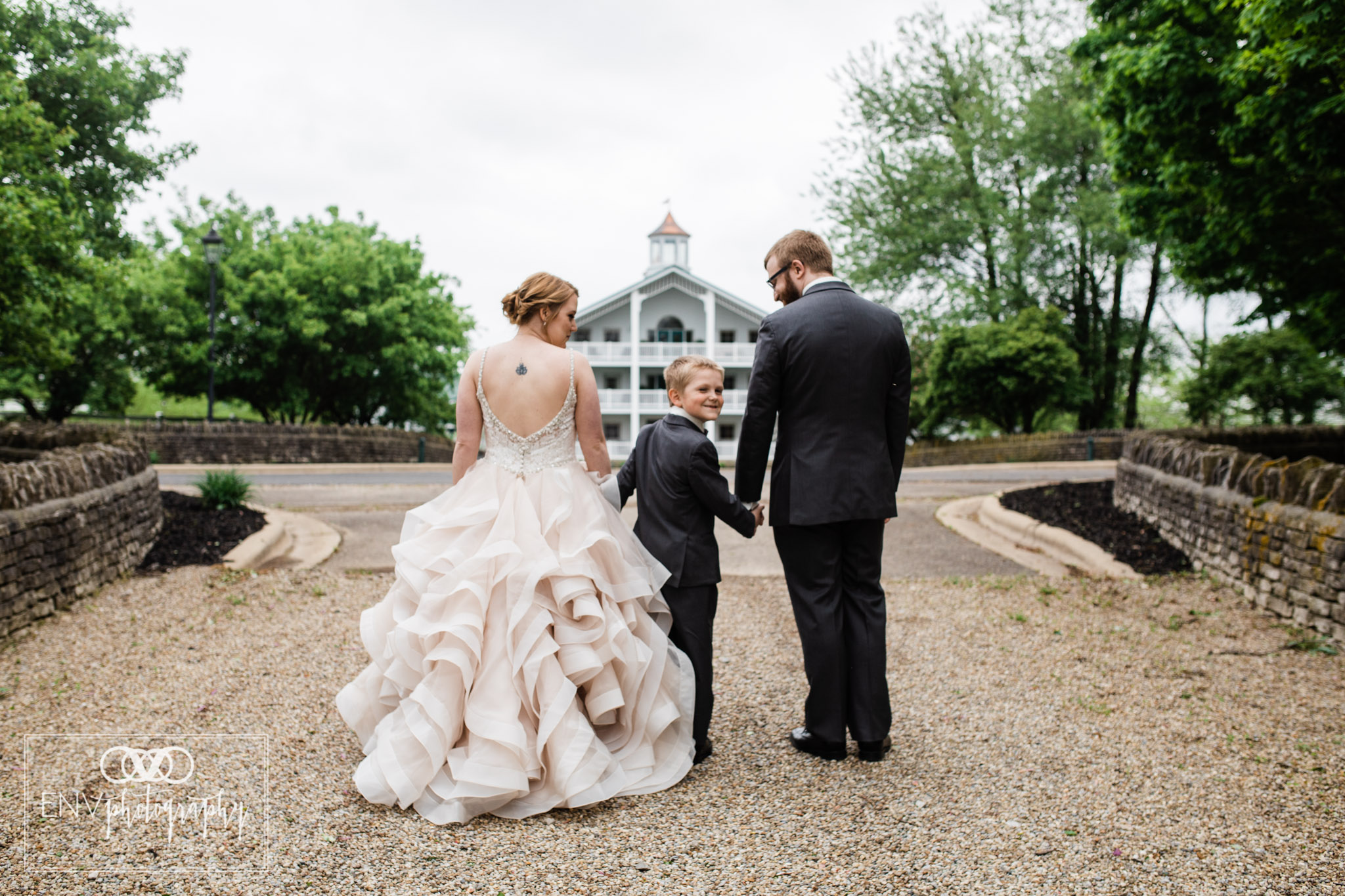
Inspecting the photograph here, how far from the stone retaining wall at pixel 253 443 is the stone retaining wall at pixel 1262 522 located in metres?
16.0

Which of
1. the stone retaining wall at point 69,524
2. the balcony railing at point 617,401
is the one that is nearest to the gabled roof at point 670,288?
the balcony railing at point 617,401

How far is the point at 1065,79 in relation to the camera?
76.8ft

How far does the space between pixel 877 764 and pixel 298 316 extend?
25.4 m

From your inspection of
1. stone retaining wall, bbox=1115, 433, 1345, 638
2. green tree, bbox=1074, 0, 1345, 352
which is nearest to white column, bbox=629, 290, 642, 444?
green tree, bbox=1074, 0, 1345, 352

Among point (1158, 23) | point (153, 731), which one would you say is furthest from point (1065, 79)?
point (153, 731)

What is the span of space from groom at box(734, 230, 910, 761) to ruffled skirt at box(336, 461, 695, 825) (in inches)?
22.0

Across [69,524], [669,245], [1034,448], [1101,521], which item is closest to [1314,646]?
[1101,521]

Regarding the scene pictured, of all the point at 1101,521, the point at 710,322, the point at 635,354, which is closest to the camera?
the point at 1101,521

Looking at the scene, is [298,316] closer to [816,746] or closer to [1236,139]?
[1236,139]

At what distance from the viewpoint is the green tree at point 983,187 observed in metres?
24.1

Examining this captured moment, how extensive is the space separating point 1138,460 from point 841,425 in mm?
7461

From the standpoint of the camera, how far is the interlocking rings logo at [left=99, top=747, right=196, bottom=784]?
3287 millimetres

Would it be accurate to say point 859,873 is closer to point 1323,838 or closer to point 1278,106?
point 1323,838

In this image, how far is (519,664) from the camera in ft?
9.89
